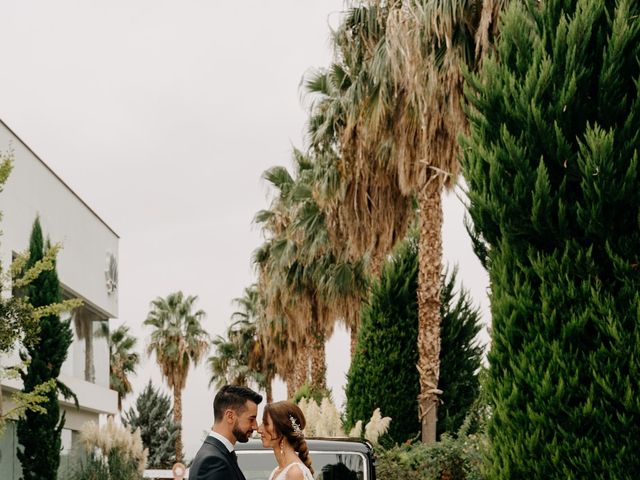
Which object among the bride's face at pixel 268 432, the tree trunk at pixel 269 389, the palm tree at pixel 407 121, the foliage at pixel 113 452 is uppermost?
the palm tree at pixel 407 121

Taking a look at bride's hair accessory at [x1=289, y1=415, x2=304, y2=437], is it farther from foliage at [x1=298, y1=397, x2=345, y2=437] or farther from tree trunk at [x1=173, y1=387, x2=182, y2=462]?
tree trunk at [x1=173, y1=387, x2=182, y2=462]

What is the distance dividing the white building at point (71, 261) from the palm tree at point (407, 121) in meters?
8.46

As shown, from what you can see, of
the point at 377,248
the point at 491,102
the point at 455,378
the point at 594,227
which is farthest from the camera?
the point at 377,248

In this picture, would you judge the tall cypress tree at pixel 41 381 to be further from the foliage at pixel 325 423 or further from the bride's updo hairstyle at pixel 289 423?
→ the bride's updo hairstyle at pixel 289 423

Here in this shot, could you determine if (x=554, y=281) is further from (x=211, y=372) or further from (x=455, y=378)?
(x=211, y=372)

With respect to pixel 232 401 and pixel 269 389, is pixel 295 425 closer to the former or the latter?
pixel 232 401

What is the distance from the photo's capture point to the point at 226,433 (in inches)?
208

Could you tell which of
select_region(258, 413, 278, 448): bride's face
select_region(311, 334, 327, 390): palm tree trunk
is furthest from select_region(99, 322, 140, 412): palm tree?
select_region(258, 413, 278, 448): bride's face

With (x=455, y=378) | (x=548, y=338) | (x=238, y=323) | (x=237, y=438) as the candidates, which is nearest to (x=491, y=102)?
(x=548, y=338)

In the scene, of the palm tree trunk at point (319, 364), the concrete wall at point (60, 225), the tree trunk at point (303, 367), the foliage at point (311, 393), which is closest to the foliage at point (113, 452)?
the concrete wall at point (60, 225)

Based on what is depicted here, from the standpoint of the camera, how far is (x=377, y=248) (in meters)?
25.1

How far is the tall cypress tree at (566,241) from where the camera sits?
28.4 feet

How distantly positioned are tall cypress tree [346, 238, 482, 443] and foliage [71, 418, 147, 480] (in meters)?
5.00

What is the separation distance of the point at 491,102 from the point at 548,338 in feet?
7.53
